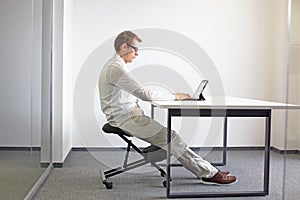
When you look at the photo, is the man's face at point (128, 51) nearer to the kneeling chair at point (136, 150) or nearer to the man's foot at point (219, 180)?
the kneeling chair at point (136, 150)

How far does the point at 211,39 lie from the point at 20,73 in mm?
3091

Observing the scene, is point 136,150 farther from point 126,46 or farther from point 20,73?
point 20,73

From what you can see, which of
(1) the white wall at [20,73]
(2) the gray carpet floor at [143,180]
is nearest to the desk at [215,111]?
(2) the gray carpet floor at [143,180]

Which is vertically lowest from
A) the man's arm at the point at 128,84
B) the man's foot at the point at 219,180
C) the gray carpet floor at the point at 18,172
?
the man's foot at the point at 219,180

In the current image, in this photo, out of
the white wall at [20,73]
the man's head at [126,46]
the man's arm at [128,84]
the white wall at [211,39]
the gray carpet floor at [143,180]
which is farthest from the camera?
the white wall at [211,39]

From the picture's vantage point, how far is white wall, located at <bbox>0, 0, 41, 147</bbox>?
238cm

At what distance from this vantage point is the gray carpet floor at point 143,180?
3018 millimetres

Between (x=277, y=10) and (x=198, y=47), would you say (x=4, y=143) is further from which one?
(x=277, y=10)

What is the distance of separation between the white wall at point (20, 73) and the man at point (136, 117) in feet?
1.90

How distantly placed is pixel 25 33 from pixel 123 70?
91 cm

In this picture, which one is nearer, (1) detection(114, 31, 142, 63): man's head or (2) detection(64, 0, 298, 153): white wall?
(1) detection(114, 31, 142, 63): man's head

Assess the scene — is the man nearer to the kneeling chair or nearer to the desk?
the kneeling chair

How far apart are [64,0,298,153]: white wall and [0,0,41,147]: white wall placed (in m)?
1.72

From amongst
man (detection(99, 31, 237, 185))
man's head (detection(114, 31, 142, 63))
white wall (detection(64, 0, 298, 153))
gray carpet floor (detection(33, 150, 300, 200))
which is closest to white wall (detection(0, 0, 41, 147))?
gray carpet floor (detection(33, 150, 300, 200))
